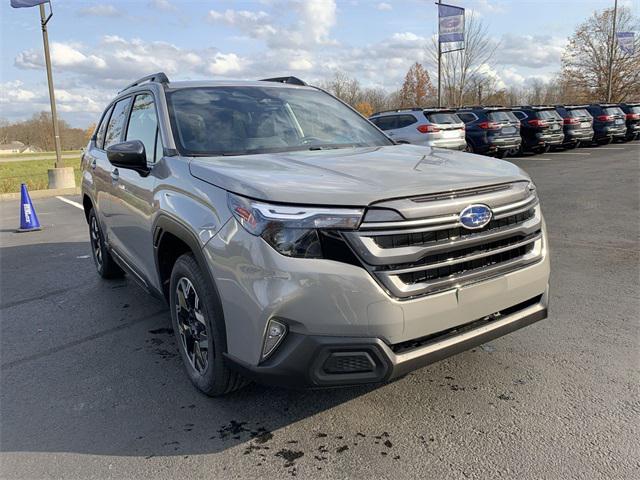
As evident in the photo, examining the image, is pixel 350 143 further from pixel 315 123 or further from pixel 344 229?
pixel 344 229

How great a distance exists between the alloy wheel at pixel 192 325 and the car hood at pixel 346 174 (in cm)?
70

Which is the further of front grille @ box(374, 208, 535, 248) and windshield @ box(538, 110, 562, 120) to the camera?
windshield @ box(538, 110, 562, 120)

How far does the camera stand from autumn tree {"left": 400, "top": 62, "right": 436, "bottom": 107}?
57.6 m

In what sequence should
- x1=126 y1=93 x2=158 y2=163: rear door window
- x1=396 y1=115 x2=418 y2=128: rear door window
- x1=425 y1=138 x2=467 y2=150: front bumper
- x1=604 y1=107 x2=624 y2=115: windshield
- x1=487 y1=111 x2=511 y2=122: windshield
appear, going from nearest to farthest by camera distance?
x1=126 y1=93 x2=158 y2=163: rear door window < x1=425 y1=138 x2=467 y2=150: front bumper < x1=396 y1=115 x2=418 y2=128: rear door window < x1=487 y1=111 x2=511 y2=122: windshield < x1=604 y1=107 x2=624 y2=115: windshield

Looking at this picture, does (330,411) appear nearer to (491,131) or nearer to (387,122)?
(387,122)

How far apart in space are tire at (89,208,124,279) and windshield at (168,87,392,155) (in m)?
2.31

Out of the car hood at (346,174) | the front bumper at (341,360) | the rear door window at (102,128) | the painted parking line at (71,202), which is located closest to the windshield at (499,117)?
the painted parking line at (71,202)

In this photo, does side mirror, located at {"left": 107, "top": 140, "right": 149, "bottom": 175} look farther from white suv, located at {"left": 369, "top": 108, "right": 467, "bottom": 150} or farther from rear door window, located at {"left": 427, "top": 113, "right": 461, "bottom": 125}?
rear door window, located at {"left": 427, "top": 113, "right": 461, "bottom": 125}

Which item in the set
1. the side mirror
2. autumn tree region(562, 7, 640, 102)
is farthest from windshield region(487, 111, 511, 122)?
autumn tree region(562, 7, 640, 102)

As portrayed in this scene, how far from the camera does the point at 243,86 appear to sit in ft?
13.3

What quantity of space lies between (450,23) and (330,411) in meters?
25.0

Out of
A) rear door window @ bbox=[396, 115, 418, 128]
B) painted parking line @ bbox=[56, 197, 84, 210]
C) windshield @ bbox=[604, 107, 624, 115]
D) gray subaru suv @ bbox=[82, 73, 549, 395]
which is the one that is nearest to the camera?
gray subaru suv @ bbox=[82, 73, 549, 395]

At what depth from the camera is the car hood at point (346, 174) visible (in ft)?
7.73

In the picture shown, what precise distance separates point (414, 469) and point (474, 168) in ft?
5.13
